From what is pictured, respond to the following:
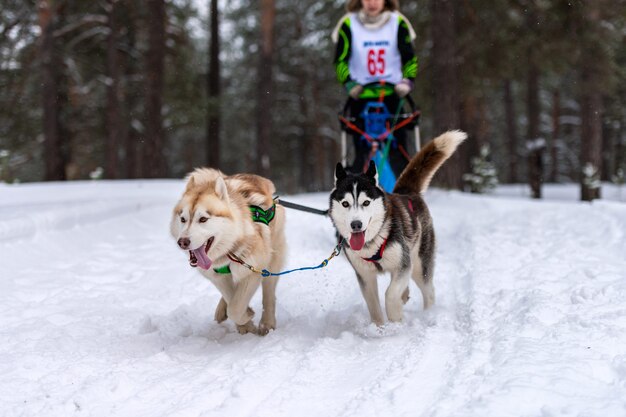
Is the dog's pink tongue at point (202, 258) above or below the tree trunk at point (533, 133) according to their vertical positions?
below

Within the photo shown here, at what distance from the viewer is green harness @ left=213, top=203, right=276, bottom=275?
3.64m

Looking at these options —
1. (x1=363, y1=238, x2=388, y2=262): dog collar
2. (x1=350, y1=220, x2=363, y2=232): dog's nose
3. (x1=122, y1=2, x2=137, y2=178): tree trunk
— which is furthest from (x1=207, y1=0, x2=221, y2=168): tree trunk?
(x1=350, y1=220, x2=363, y2=232): dog's nose

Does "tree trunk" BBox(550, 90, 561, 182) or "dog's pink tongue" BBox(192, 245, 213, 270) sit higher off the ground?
"tree trunk" BBox(550, 90, 561, 182)

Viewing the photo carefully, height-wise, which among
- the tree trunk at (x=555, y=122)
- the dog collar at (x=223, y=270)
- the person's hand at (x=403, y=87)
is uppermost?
the tree trunk at (x=555, y=122)

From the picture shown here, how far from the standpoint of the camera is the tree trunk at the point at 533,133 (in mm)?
Result: 13242

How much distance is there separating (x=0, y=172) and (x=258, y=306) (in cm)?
803

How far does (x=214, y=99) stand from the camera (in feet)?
53.4

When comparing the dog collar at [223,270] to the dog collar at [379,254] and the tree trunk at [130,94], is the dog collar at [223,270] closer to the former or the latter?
the dog collar at [379,254]

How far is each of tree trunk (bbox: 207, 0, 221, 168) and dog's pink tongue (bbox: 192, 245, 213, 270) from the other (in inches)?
533

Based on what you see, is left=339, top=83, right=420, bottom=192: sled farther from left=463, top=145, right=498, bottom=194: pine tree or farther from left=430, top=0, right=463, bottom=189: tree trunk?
left=463, top=145, right=498, bottom=194: pine tree

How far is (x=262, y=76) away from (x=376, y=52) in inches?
403

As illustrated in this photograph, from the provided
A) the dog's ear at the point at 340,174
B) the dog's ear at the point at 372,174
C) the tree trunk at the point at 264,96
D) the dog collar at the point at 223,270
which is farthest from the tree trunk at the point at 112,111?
the dog's ear at the point at 372,174

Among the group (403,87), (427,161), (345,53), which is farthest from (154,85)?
(427,161)

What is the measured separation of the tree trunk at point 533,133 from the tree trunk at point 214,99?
9.12m
